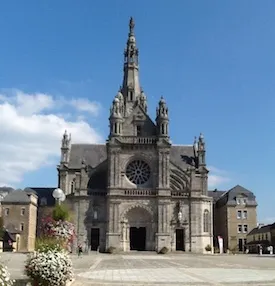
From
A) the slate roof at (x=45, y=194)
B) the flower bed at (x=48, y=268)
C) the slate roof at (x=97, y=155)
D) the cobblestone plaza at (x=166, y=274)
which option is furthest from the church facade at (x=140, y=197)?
the flower bed at (x=48, y=268)

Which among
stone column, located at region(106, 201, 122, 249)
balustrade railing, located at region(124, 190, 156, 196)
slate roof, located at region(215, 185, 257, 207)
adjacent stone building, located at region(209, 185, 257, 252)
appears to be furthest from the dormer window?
slate roof, located at region(215, 185, 257, 207)

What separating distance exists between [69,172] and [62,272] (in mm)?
65360

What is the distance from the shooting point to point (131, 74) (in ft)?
281

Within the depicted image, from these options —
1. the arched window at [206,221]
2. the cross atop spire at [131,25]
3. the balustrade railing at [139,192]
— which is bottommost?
the arched window at [206,221]

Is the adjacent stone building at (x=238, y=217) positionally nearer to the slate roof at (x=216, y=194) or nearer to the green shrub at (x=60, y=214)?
the slate roof at (x=216, y=194)

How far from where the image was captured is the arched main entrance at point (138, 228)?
70000mm

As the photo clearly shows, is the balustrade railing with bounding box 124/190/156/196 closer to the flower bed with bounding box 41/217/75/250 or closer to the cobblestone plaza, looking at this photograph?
the cobblestone plaza

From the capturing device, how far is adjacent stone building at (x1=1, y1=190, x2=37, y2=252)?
248 ft

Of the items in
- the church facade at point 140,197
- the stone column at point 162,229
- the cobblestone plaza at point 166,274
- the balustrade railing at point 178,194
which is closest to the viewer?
the cobblestone plaza at point 166,274

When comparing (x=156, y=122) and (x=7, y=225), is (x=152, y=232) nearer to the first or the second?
(x=156, y=122)

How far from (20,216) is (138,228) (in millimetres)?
19964

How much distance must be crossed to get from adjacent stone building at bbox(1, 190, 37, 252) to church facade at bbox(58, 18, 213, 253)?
7.57 meters

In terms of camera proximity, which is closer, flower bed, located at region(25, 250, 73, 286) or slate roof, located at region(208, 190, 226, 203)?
flower bed, located at region(25, 250, 73, 286)

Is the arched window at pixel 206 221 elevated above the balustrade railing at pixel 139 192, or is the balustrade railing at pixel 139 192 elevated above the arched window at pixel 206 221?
the balustrade railing at pixel 139 192
